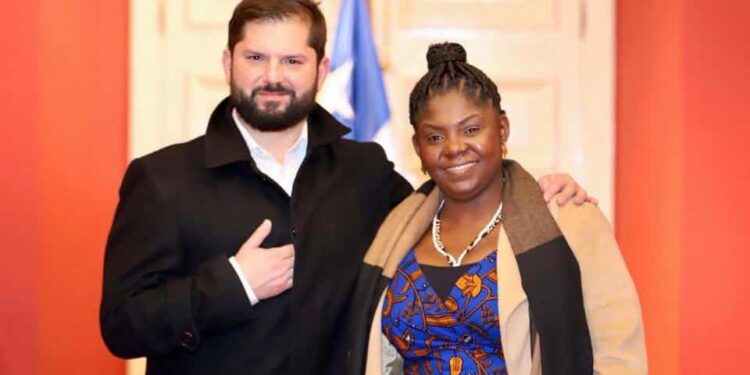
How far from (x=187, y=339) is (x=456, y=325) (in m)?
0.54

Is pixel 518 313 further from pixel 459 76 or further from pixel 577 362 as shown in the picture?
pixel 459 76

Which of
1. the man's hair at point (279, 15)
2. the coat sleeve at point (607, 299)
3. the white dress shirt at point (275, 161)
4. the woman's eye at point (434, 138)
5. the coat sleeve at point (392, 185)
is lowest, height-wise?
the coat sleeve at point (607, 299)

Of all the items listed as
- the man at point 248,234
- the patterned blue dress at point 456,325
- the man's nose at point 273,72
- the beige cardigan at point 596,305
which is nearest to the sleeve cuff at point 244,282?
the man at point 248,234

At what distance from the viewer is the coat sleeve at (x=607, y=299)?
1.95 m

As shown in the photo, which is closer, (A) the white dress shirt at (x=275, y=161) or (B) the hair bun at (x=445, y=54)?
(B) the hair bun at (x=445, y=54)

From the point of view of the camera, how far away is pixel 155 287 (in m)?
2.12

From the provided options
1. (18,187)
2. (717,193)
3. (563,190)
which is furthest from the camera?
(18,187)

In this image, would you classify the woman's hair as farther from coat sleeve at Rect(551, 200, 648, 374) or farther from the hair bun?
coat sleeve at Rect(551, 200, 648, 374)

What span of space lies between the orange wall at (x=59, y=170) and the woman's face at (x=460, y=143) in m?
1.87

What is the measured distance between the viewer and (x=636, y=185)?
3750mm

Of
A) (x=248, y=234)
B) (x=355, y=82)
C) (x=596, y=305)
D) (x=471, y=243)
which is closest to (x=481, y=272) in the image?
(x=471, y=243)

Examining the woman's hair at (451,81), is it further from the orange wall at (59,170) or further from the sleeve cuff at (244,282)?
the orange wall at (59,170)

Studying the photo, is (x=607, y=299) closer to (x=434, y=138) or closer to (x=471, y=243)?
(x=471, y=243)

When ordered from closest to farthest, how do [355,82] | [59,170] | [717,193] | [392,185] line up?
[392,185]
[717,193]
[59,170]
[355,82]
